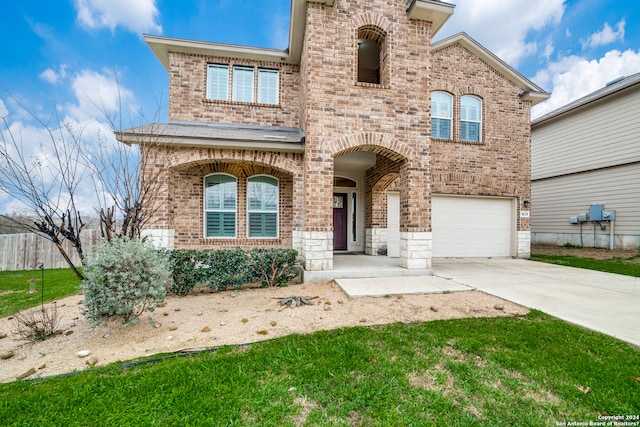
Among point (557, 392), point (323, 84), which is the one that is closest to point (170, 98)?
point (323, 84)

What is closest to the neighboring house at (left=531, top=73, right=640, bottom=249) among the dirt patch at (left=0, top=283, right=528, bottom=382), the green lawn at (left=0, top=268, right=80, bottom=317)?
the dirt patch at (left=0, top=283, right=528, bottom=382)

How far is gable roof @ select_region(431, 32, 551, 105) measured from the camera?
30.6 ft

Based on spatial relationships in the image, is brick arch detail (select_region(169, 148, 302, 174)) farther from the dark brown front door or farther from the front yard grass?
the front yard grass

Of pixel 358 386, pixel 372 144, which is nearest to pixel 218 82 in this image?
pixel 372 144

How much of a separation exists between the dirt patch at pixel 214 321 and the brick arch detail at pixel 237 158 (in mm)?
3334

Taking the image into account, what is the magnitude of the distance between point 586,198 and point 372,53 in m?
11.4

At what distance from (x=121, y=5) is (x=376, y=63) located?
24.5 feet

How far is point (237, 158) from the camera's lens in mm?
6879

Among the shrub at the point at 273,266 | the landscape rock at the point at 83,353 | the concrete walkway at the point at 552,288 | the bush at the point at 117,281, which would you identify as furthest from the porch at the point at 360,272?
the landscape rock at the point at 83,353

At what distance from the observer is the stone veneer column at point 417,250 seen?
6.62 metres

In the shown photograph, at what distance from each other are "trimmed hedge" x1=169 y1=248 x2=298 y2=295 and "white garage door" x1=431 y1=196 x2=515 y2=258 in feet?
20.0

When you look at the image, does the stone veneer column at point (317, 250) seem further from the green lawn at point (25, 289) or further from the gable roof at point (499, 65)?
the gable roof at point (499, 65)

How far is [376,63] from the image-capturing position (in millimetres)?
8766

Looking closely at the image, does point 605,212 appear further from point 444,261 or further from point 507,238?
point 444,261
